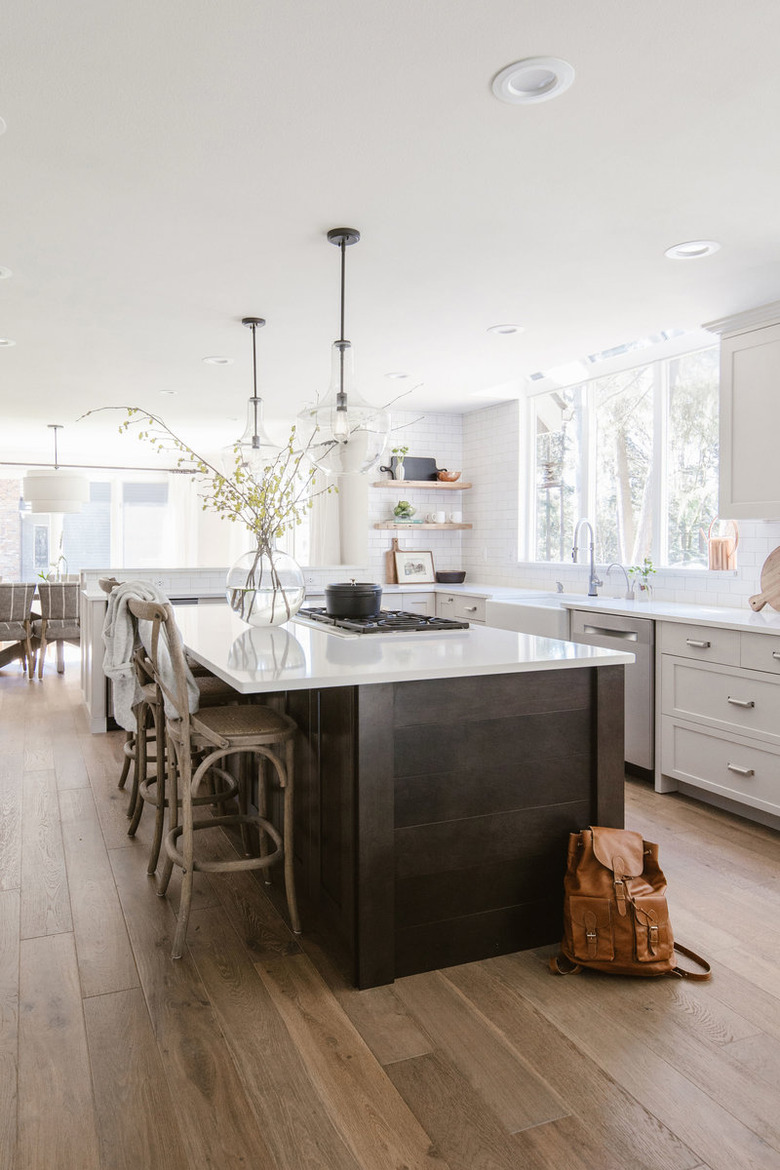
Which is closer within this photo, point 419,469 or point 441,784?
point 441,784

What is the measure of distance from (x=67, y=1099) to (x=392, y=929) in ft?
2.81

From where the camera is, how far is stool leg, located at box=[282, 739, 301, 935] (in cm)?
244

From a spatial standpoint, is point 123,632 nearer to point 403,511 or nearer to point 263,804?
point 263,804

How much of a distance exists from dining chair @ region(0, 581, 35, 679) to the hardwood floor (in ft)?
16.8

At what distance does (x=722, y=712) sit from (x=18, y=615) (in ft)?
20.5

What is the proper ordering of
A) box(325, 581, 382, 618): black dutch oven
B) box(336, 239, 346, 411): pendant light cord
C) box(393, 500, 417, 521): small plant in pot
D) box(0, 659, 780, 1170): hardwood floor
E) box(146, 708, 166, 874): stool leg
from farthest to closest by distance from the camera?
box(393, 500, 417, 521): small plant in pot
box(325, 581, 382, 618): black dutch oven
box(336, 239, 346, 411): pendant light cord
box(146, 708, 166, 874): stool leg
box(0, 659, 780, 1170): hardwood floor

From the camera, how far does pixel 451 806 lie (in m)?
2.29

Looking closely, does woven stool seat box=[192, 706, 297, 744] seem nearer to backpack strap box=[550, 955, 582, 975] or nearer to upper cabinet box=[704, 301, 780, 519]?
backpack strap box=[550, 955, 582, 975]

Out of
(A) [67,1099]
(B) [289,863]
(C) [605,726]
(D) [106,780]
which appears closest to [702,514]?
(C) [605,726]

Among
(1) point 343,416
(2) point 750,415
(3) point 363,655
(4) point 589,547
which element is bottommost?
(3) point 363,655

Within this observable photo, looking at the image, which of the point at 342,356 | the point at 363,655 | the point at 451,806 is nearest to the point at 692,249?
the point at 342,356

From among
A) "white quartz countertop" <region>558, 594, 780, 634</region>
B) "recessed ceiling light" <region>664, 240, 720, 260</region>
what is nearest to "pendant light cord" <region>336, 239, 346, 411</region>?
"recessed ceiling light" <region>664, 240, 720, 260</region>

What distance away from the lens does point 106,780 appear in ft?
13.6

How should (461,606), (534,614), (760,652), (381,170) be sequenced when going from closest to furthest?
(381,170) < (760,652) < (534,614) < (461,606)
